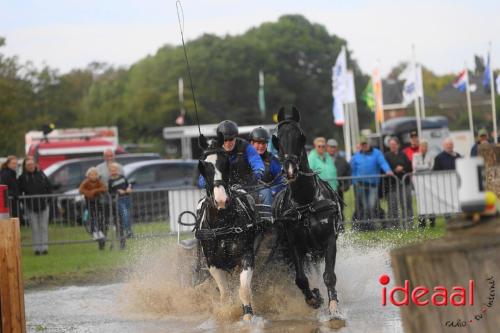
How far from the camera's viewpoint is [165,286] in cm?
1309

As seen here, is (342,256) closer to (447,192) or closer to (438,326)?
(447,192)

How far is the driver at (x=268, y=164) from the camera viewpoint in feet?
39.4

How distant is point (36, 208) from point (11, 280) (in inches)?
461

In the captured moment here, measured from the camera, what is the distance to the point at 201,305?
1232cm

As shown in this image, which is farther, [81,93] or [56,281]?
[81,93]

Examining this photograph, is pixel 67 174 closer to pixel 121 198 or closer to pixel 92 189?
pixel 92 189

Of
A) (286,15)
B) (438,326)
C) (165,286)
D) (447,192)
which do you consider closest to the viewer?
(438,326)

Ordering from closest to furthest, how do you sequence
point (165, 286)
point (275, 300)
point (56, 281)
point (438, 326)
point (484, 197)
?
point (484, 197) < point (438, 326) < point (275, 300) < point (165, 286) < point (56, 281)

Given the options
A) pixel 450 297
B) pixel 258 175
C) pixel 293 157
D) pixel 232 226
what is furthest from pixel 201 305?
pixel 450 297

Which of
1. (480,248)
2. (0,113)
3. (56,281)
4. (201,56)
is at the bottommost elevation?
Result: (56,281)

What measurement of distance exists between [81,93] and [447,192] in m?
103

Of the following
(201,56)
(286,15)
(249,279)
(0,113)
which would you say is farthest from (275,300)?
(286,15)

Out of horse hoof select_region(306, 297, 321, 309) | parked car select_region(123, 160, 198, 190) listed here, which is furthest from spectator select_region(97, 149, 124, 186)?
horse hoof select_region(306, 297, 321, 309)

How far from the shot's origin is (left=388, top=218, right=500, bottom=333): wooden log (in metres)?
5.08
